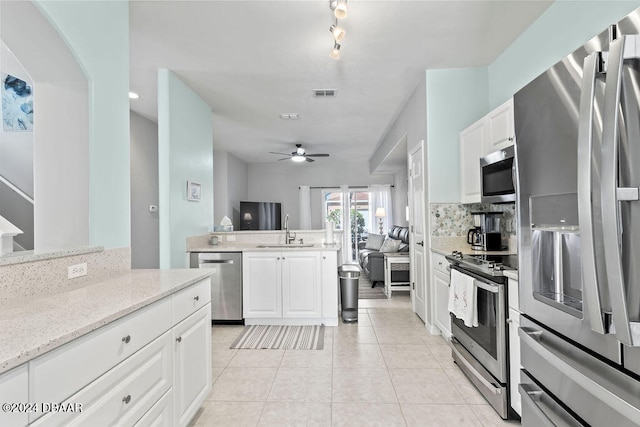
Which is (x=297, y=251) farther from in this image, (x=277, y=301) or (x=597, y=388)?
(x=597, y=388)

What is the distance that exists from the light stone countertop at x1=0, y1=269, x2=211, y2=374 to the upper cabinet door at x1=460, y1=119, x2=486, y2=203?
259 centimetres

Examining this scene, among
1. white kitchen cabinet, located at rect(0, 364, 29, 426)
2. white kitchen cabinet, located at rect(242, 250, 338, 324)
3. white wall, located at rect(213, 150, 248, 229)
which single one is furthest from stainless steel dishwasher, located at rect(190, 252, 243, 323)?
white wall, located at rect(213, 150, 248, 229)

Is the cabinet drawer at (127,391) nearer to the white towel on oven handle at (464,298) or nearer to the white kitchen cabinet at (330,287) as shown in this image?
the white towel on oven handle at (464,298)

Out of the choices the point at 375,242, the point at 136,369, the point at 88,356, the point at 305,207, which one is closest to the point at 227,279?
the point at 136,369

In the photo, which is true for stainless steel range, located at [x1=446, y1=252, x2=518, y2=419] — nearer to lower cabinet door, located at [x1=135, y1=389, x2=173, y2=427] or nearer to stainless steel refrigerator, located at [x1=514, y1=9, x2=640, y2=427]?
stainless steel refrigerator, located at [x1=514, y1=9, x2=640, y2=427]

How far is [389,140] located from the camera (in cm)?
560

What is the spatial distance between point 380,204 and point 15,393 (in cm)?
799

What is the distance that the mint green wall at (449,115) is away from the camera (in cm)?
339

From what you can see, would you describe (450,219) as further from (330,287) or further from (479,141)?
(330,287)

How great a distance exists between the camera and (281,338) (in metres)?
3.32

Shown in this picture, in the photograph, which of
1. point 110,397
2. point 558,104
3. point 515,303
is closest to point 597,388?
point 515,303

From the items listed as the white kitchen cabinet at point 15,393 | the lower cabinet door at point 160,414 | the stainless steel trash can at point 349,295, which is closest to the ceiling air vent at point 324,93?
the stainless steel trash can at point 349,295

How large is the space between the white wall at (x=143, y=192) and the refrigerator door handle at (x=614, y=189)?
15.9ft

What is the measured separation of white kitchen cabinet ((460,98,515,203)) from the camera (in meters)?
2.48
